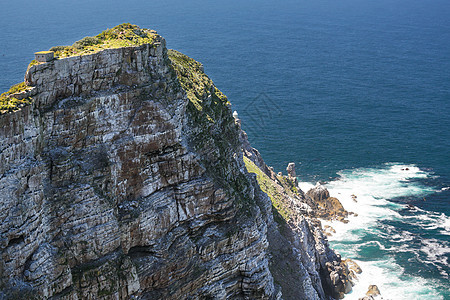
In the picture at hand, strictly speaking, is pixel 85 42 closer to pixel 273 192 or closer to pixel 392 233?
pixel 273 192

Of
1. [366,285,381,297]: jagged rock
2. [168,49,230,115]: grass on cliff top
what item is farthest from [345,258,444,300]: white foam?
[168,49,230,115]: grass on cliff top

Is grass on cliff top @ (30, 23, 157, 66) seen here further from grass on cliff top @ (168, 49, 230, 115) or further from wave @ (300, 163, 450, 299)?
wave @ (300, 163, 450, 299)

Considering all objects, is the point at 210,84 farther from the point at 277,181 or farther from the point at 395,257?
the point at 395,257

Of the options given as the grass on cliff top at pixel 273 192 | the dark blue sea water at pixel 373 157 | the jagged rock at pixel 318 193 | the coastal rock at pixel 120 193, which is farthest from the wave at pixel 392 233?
the coastal rock at pixel 120 193

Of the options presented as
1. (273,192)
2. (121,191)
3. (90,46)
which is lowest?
(273,192)

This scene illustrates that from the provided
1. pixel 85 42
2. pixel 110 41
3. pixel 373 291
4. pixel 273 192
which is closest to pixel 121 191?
pixel 85 42

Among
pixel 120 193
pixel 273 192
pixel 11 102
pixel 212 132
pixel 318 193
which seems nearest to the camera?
pixel 11 102

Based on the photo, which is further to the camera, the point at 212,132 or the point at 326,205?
the point at 326,205
